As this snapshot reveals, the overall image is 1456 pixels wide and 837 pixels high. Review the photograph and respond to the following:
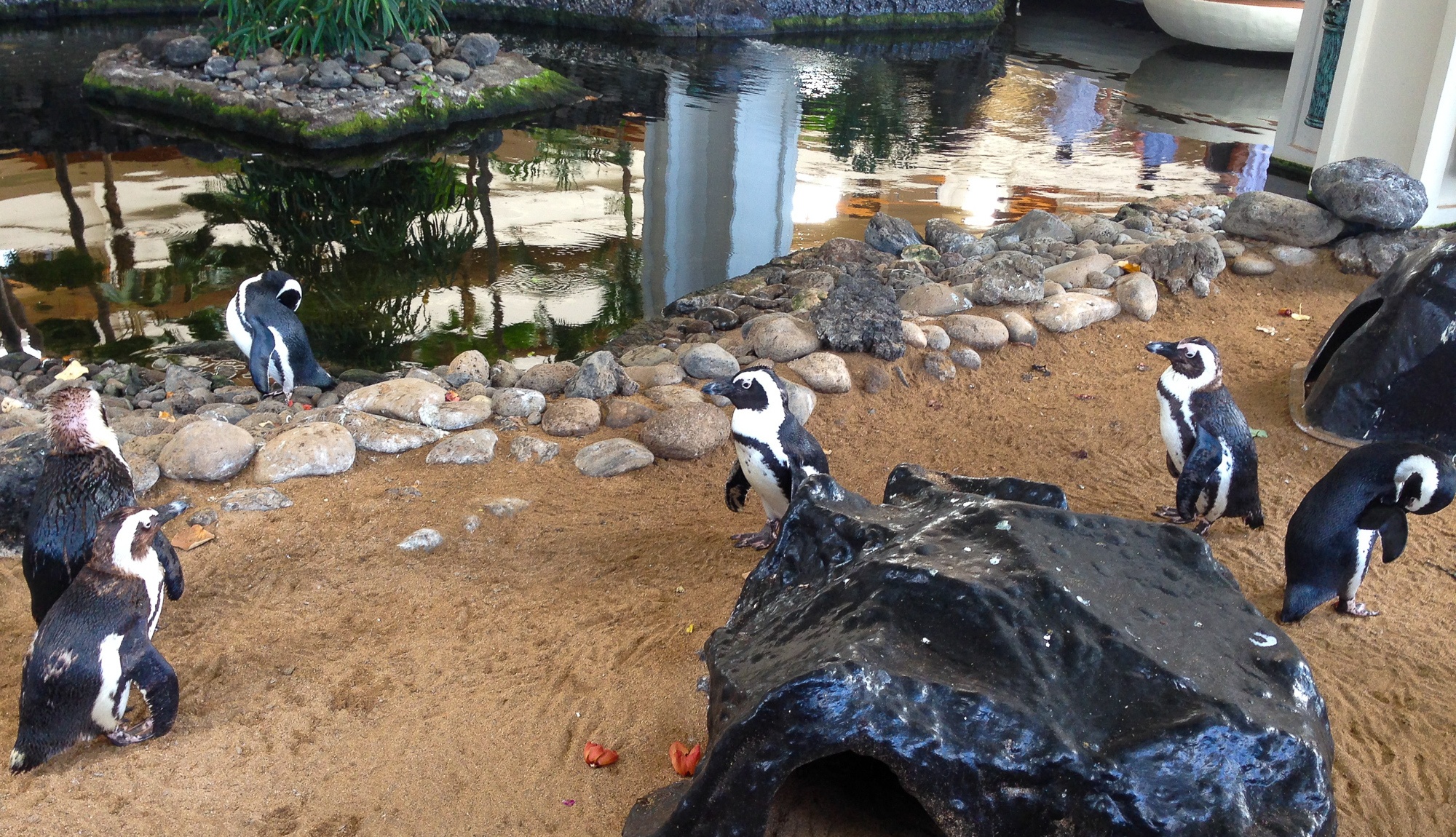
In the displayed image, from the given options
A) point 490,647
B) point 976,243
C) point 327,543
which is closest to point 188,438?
point 327,543

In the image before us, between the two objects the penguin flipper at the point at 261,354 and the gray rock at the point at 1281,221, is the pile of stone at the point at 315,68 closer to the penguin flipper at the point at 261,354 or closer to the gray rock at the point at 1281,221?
the penguin flipper at the point at 261,354

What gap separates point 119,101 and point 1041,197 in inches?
419

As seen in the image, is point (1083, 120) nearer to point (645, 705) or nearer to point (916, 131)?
point (916, 131)

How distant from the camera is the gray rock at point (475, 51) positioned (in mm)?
13406

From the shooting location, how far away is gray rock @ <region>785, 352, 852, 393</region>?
18.1 feet

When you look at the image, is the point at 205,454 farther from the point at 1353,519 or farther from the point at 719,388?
the point at 1353,519

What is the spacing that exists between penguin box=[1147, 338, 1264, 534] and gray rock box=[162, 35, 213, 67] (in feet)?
39.7

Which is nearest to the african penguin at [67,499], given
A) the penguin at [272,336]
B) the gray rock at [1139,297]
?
the penguin at [272,336]

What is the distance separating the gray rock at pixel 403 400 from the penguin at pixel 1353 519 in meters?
3.66

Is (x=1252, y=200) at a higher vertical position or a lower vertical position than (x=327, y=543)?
higher

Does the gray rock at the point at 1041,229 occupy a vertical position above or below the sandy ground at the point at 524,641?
above

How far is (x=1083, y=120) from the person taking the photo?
1411 cm

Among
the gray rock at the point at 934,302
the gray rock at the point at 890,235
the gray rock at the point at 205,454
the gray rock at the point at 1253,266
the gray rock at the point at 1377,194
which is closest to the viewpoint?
the gray rock at the point at 205,454

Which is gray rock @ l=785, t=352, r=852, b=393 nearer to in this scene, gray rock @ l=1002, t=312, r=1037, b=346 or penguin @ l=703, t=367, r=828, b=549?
gray rock @ l=1002, t=312, r=1037, b=346
